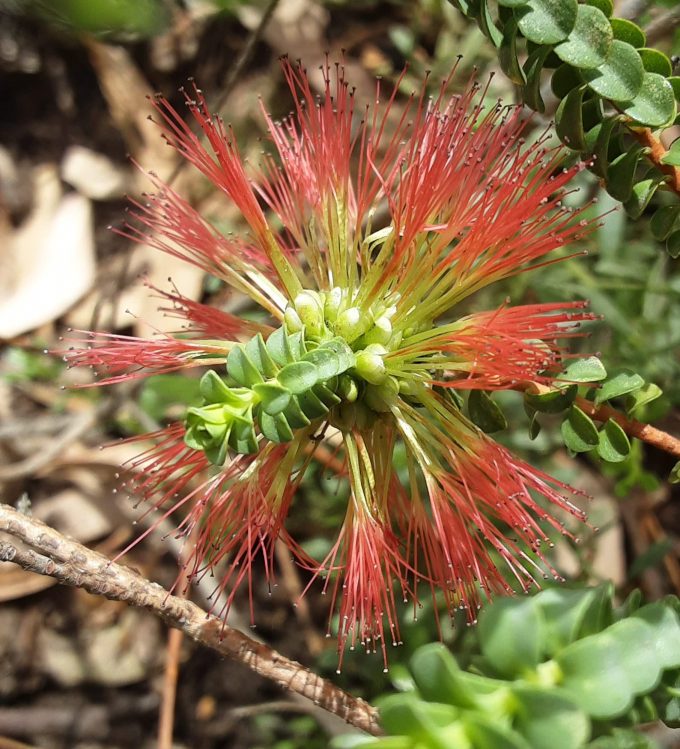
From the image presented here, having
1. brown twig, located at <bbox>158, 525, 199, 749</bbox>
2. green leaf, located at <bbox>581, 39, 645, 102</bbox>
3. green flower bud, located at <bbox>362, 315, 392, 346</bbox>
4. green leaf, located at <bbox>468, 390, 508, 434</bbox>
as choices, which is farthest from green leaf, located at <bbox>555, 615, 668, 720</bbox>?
brown twig, located at <bbox>158, 525, 199, 749</bbox>

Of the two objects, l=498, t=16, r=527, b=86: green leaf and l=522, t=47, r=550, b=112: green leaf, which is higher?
l=498, t=16, r=527, b=86: green leaf

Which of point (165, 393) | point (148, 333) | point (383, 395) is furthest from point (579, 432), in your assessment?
point (148, 333)

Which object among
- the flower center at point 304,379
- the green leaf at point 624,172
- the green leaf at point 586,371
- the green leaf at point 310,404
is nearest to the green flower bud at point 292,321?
the flower center at point 304,379

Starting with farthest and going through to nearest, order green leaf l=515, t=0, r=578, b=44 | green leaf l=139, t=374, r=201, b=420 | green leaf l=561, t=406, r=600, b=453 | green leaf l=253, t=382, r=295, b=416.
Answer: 1. green leaf l=139, t=374, r=201, b=420
2. green leaf l=561, t=406, r=600, b=453
3. green leaf l=515, t=0, r=578, b=44
4. green leaf l=253, t=382, r=295, b=416

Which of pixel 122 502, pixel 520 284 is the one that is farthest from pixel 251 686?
pixel 520 284

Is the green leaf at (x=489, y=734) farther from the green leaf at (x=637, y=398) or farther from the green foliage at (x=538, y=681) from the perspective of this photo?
the green leaf at (x=637, y=398)

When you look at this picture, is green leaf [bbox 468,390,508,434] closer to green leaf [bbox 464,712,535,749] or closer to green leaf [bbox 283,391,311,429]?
green leaf [bbox 283,391,311,429]

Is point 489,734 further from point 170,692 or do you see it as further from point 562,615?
point 170,692

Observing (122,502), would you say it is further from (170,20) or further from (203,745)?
(170,20)
